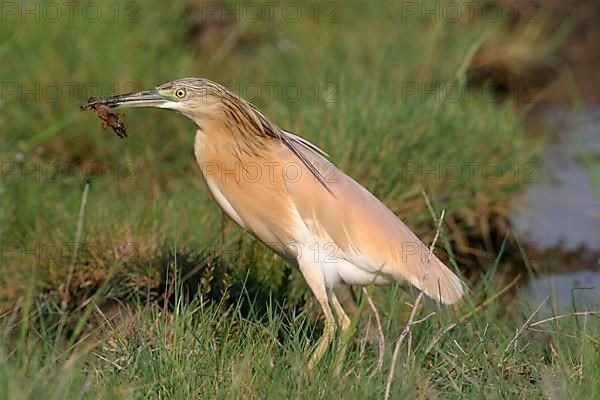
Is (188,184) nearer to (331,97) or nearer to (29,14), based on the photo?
(331,97)

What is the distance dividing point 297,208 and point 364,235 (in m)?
0.25

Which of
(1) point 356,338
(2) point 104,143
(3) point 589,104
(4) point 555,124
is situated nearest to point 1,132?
(2) point 104,143

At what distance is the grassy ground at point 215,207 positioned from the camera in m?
3.51

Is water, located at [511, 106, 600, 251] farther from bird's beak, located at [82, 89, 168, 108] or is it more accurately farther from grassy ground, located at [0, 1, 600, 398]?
bird's beak, located at [82, 89, 168, 108]

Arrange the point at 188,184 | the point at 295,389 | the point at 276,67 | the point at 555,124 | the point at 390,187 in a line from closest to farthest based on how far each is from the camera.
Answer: the point at 295,389
the point at 390,187
the point at 188,184
the point at 276,67
the point at 555,124

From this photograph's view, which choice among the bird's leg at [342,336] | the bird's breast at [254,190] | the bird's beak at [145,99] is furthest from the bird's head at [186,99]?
the bird's leg at [342,336]

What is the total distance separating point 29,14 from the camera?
7.17 meters

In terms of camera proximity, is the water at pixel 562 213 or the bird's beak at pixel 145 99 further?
the water at pixel 562 213

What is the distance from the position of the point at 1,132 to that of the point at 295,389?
3.36 meters

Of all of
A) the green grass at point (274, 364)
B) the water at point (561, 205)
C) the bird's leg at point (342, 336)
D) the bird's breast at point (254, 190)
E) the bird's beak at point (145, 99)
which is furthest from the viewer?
the water at point (561, 205)

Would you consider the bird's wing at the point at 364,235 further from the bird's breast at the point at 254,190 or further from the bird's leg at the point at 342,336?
the bird's leg at the point at 342,336

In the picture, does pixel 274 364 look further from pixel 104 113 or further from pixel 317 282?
pixel 104 113

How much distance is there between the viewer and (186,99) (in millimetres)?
3992

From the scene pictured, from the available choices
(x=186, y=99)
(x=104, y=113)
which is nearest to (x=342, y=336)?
(x=186, y=99)
